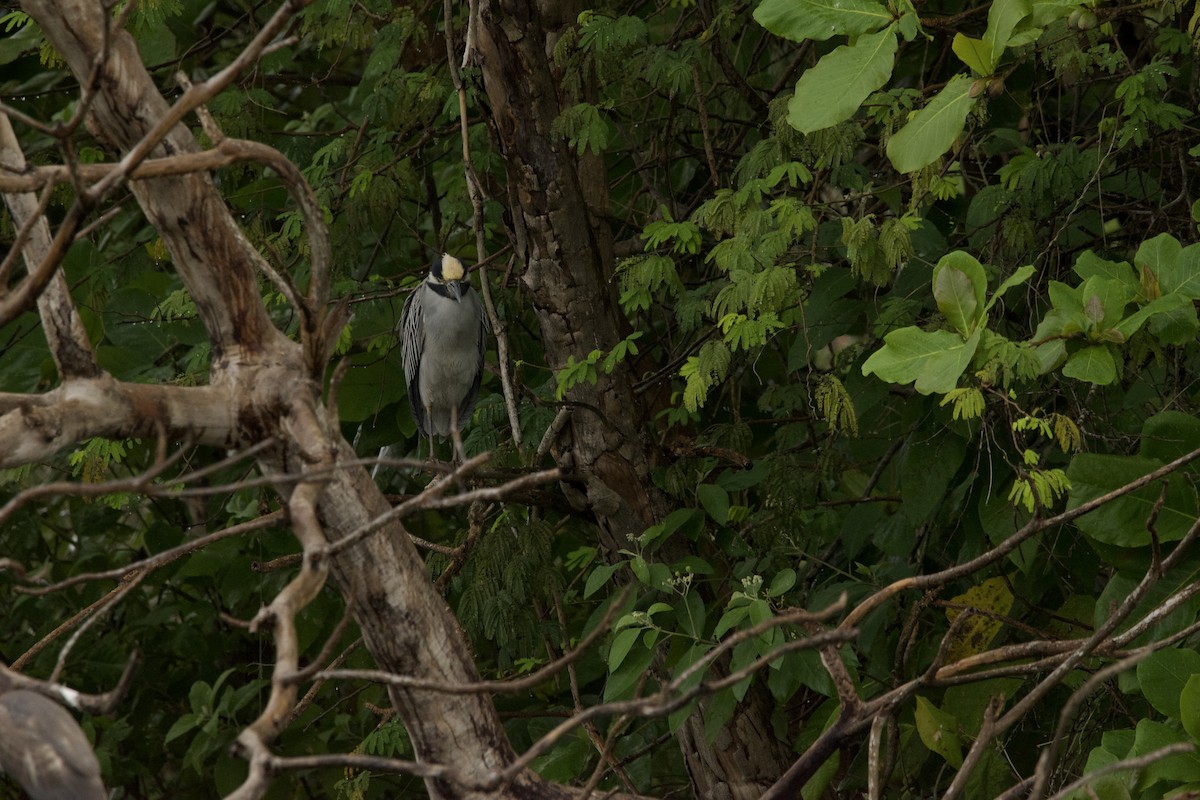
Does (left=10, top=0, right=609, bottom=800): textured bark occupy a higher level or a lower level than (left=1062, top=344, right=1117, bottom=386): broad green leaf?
higher

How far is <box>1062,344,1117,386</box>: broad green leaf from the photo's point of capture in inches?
76.6

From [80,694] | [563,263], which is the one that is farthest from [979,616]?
[80,694]

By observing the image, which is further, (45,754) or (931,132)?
(931,132)

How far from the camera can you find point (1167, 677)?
6.48ft

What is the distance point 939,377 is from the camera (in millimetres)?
1900

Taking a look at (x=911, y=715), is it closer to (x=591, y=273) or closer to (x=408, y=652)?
(x=591, y=273)

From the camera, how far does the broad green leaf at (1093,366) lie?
195 centimetres

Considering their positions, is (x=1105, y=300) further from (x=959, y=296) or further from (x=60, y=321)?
(x=60, y=321)

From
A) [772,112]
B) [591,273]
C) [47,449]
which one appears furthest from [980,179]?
[47,449]

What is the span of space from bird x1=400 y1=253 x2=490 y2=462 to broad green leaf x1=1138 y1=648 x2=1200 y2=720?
2.17 meters

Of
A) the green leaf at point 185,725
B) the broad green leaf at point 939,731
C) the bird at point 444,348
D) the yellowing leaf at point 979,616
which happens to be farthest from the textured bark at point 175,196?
the green leaf at point 185,725

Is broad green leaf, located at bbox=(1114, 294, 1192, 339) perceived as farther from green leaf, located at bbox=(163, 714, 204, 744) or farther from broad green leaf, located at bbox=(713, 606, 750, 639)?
green leaf, located at bbox=(163, 714, 204, 744)

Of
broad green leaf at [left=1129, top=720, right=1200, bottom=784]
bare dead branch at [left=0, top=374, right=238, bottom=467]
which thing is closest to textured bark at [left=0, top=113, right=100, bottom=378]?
bare dead branch at [left=0, top=374, right=238, bottom=467]

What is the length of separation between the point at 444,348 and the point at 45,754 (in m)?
2.79
